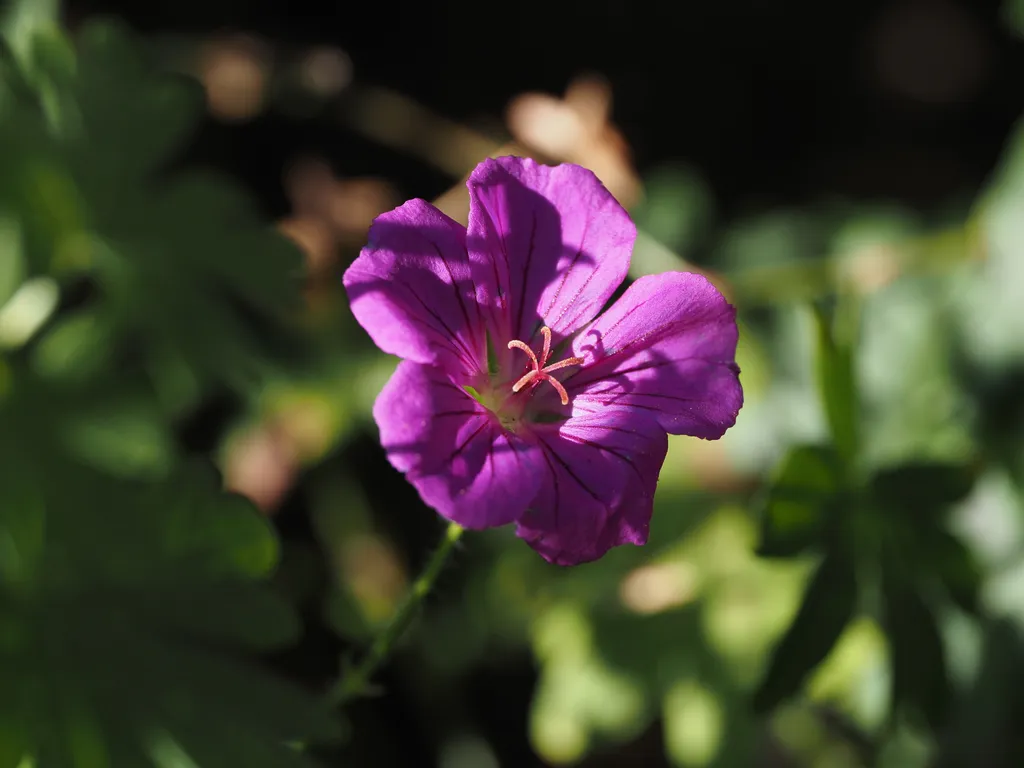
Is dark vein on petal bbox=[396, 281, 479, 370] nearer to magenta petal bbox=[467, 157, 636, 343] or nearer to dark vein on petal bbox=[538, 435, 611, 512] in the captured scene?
magenta petal bbox=[467, 157, 636, 343]

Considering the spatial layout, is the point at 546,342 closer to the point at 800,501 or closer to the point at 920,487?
the point at 800,501

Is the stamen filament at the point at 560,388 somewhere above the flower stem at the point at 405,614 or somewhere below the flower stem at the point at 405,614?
above

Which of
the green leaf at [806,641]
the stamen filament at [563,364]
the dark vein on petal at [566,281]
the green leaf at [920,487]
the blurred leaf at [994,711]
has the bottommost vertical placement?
the blurred leaf at [994,711]

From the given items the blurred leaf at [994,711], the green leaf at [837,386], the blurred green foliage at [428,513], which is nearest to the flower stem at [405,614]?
the blurred green foliage at [428,513]

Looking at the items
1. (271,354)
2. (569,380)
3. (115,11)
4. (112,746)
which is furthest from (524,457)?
(115,11)

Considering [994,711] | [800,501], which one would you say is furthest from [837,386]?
[994,711]

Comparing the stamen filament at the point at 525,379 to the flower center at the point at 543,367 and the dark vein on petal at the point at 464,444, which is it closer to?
the flower center at the point at 543,367

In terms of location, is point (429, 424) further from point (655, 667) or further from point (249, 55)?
point (249, 55)

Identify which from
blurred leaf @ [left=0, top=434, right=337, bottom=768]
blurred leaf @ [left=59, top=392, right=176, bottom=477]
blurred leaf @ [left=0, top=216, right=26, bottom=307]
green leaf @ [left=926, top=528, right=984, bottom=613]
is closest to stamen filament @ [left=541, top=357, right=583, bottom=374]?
blurred leaf @ [left=0, top=434, right=337, bottom=768]
